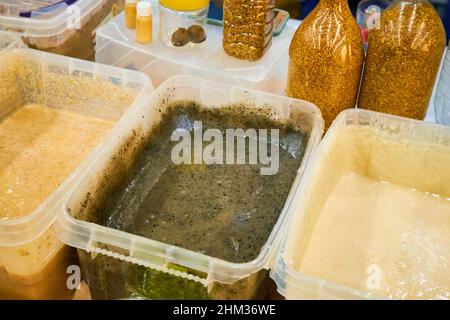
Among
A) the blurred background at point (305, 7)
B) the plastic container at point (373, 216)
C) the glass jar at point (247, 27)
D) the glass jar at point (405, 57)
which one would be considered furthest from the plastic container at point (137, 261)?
the blurred background at point (305, 7)

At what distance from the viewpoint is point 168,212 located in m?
0.87

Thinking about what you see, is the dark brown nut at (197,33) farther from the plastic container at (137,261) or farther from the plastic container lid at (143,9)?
the plastic container at (137,261)

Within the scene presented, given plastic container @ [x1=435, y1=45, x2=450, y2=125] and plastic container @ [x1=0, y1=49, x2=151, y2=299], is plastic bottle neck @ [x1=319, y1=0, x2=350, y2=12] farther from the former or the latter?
plastic container @ [x1=0, y1=49, x2=151, y2=299]

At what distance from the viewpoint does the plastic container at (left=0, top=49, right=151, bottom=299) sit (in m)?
0.79

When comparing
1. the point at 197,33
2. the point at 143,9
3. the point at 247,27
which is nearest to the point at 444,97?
the point at 247,27

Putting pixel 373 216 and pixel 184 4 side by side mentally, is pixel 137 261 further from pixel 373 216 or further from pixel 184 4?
pixel 184 4

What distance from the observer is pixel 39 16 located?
111cm

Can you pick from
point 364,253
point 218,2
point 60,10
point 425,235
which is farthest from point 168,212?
point 218,2

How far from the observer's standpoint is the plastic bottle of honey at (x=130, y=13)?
3.90ft

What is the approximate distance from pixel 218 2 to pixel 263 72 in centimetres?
29

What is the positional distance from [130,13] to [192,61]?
19cm

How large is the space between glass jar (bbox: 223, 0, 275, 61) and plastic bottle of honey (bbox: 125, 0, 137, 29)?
204mm

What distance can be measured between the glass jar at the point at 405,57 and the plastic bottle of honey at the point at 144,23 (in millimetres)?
446

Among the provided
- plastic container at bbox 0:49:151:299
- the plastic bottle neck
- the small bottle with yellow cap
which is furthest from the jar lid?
the plastic bottle neck
